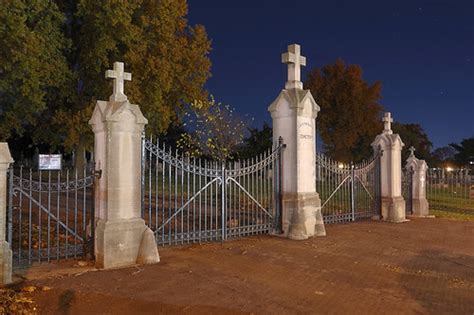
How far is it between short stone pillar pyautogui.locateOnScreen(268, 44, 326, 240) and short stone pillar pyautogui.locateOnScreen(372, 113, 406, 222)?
4069 millimetres

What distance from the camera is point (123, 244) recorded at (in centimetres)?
771

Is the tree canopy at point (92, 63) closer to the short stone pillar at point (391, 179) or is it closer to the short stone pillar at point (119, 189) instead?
the short stone pillar at point (391, 179)

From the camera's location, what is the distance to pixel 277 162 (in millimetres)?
11172

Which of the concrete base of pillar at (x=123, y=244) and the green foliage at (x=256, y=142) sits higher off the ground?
the green foliage at (x=256, y=142)

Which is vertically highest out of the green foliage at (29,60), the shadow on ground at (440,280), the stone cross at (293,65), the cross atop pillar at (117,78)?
the green foliage at (29,60)

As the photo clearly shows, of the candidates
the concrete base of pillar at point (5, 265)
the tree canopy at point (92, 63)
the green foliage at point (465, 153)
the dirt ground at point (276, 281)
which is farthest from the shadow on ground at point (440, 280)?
the green foliage at point (465, 153)

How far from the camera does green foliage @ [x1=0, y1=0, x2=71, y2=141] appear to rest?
1712 centimetres

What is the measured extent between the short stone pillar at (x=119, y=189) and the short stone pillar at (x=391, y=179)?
8.77 m

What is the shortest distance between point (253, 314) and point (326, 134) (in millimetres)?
38693

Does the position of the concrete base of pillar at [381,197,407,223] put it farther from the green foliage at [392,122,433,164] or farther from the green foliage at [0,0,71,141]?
the green foliage at [392,122,433,164]

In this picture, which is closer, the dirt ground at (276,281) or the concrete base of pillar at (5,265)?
the dirt ground at (276,281)

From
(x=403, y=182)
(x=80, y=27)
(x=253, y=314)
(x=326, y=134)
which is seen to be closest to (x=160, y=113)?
(x=80, y=27)

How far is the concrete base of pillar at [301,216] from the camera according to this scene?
418 inches

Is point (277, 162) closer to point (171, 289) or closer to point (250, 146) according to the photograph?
point (171, 289)
